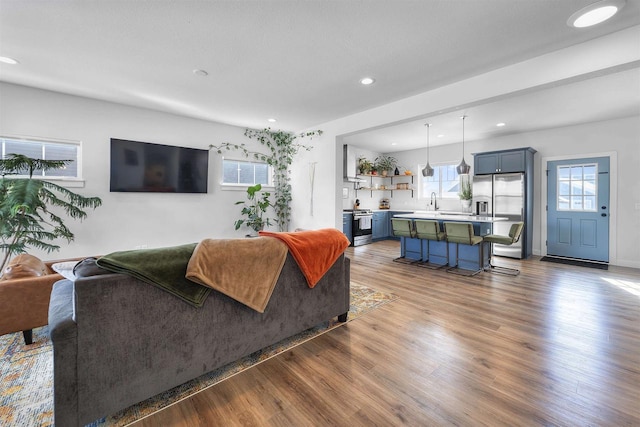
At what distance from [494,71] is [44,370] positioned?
16.0 feet

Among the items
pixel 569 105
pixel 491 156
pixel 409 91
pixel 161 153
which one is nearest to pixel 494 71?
pixel 409 91

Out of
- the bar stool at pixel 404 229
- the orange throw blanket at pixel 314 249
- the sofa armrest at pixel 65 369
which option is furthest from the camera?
the bar stool at pixel 404 229

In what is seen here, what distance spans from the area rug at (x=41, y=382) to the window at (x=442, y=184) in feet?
19.3

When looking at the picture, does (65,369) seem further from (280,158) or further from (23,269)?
(280,158)

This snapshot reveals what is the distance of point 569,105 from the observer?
4.21 meters

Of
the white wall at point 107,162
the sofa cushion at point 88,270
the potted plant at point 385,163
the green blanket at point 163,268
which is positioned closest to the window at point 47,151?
the white wall at point 107,162

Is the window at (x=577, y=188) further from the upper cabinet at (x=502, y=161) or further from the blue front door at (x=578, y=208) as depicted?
the upper cabinet at (x=502, y=161)

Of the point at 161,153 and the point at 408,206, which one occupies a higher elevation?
the point at 161,153

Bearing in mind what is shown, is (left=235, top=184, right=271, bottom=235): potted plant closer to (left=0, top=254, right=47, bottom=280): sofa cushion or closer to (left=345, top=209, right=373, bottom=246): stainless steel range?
(left=345, top=209, right=373, bottom=246): stainless steel range

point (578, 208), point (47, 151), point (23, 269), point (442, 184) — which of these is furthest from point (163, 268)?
point (442, 184)

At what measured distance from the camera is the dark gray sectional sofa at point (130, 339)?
129 cm

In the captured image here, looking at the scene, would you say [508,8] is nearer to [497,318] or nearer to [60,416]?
[497,318]

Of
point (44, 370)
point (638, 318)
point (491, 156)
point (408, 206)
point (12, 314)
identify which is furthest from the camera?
point (408, 206)

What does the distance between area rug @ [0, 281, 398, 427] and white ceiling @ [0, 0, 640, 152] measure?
2655mm
